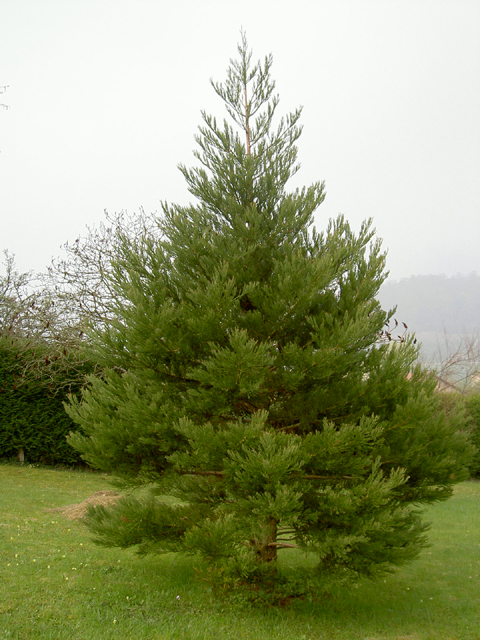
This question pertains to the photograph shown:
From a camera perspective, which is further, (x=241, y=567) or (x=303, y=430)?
(x=303, y=430)

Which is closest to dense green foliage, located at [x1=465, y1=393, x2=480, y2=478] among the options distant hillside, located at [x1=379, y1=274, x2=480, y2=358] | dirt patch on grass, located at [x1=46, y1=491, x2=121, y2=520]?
Result: dirt patch on grass, located at [x1=46, y1=491, x2=121, y2=520]

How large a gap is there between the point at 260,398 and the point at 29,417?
12.2 metres

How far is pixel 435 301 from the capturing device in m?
169

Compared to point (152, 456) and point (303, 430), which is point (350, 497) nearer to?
point (303, 430)

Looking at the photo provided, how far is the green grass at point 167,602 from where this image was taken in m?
4.93

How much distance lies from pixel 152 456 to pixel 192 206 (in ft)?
10.6

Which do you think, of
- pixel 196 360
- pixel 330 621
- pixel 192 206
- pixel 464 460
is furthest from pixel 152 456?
pixel 464 460

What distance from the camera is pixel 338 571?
5379 millimetres

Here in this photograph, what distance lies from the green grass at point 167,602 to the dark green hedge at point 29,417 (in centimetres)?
731

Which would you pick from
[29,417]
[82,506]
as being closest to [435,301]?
[29,417]

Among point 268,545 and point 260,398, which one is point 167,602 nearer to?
point 268,545

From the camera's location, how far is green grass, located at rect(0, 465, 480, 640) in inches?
A: 194

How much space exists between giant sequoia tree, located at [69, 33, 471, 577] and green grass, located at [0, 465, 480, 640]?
59 centimetres

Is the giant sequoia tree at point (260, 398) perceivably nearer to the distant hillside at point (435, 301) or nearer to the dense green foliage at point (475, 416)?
the dense green foliage at point (475, 416)
